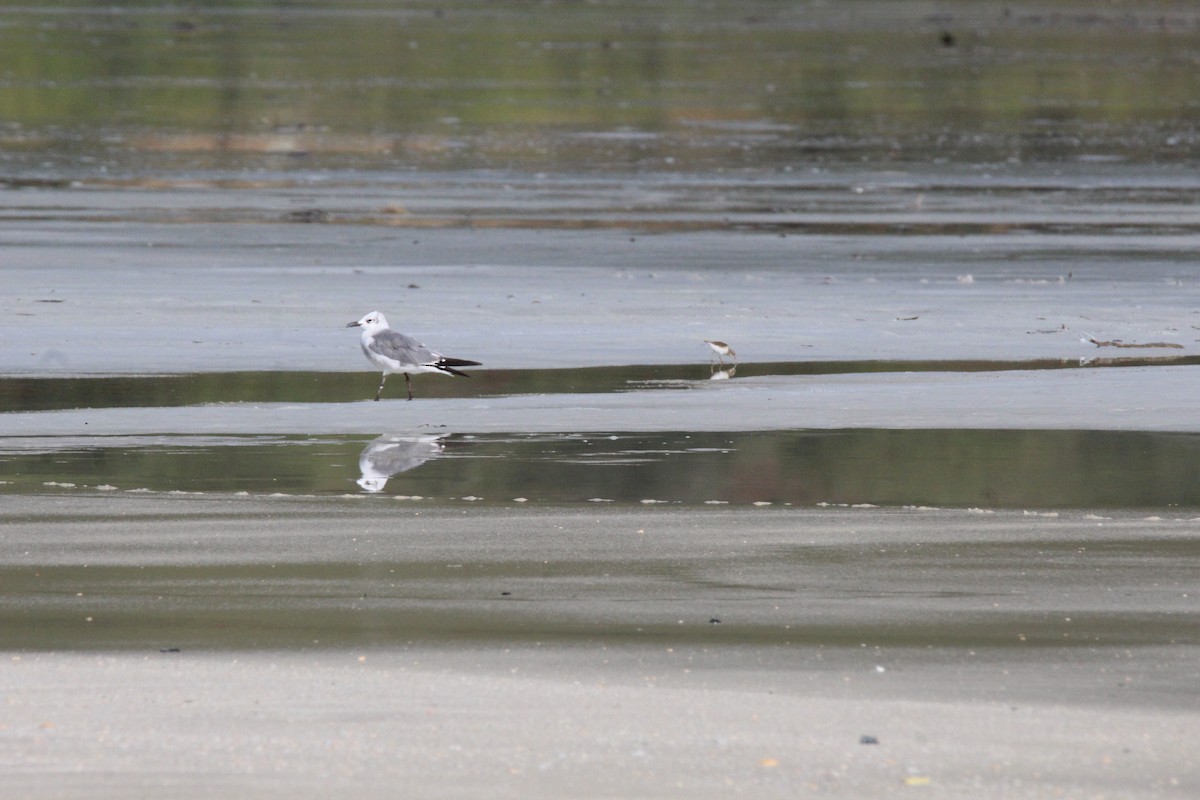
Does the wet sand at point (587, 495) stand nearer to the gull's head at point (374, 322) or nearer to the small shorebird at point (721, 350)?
the small shorebird at point (721, 350)

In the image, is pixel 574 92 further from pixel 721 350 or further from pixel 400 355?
pixel 400 355

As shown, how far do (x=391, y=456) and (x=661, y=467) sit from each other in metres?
1.23

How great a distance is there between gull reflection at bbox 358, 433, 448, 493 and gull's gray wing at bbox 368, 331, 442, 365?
1.30 m

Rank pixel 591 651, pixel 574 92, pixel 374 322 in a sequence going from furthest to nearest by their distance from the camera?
pixel 574 92 < pixel 374 322 < pixel 591 651

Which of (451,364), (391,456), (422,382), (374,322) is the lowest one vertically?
(422,382)

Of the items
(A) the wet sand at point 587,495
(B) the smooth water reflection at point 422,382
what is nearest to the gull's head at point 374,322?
(B) the smooth water reflection at point 422,382

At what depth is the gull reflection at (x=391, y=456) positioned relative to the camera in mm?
10039

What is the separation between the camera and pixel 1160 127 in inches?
1293

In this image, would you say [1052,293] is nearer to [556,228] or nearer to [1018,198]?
[556,228]

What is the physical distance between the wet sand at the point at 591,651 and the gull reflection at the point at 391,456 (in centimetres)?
58

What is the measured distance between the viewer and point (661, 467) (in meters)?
10.4

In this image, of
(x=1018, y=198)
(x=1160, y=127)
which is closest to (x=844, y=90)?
(x=1160, y=127)

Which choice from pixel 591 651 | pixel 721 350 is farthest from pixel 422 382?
pixel 591 651

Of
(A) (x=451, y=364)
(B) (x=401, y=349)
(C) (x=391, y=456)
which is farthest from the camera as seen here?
(A) (x=451, y=364)
